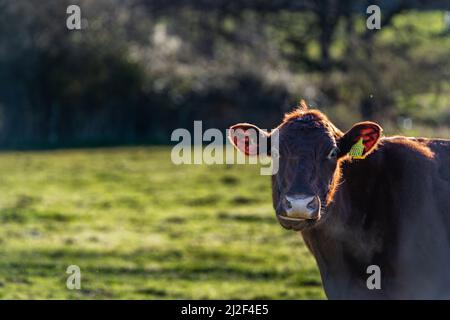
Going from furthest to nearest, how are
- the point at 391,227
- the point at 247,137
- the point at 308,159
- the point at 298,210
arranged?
1. the point at 247,137
2. the point at 391,227
3. the point at 308,159
4. the point at 298,210

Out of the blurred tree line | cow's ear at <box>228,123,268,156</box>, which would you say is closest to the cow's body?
cow's ear at <box>228,123,268,156</box>

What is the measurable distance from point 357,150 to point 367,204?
45cm

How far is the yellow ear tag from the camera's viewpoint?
750cm

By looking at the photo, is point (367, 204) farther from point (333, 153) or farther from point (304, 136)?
point (304, 136)

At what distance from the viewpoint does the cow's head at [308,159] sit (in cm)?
707

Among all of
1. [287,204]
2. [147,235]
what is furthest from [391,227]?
[147,235]

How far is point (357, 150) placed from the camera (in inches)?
296

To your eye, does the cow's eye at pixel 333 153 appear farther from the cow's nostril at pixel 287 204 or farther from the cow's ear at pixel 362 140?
the cow's nostril at pixel 287 204

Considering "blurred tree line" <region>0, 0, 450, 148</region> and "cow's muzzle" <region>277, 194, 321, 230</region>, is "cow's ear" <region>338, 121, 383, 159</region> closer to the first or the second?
"cow's muzzle" <region>277, 194, 321, 230</region>

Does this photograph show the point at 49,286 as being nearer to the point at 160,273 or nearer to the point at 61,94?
the point at 160,273

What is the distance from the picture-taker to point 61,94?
37125 millimetres

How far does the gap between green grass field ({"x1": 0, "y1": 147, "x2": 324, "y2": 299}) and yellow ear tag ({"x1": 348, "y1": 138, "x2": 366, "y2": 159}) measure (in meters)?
4.48
